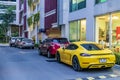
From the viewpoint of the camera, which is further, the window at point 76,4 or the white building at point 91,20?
the window at point 76,4

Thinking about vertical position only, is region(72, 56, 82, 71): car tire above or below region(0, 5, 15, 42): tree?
below

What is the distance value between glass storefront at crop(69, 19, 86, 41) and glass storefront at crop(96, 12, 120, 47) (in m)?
2.58

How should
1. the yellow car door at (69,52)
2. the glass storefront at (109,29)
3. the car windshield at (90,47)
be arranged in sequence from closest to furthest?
1. the car windshield at (90,47)
2. the yellow car door at (69,52)
3. the glass storefront at (109,29)

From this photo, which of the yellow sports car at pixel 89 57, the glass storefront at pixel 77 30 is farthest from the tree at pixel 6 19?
the yellow sports car at pixel 89 57

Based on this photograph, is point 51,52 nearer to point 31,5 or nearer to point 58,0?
point 58,0

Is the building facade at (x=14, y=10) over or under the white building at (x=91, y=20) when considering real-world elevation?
over

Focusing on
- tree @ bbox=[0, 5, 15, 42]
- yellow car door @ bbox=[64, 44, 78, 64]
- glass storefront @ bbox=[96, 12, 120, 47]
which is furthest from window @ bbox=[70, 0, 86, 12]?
tree @ bbox=[0, 5, 15, 42]

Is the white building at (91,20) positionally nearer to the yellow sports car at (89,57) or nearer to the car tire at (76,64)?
the yellow sports car at (89,57)

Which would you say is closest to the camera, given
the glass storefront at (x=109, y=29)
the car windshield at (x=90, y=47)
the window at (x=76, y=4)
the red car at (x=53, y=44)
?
the car windshield at (x=90, y=47)

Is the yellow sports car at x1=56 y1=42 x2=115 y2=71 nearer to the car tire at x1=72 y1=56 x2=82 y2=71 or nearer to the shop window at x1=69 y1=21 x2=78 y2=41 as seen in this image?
the car tire at x1=72 y1=56 x2=82 y2=71

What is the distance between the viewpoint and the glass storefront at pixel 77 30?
82.6ft

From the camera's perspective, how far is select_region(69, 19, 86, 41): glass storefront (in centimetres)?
2519

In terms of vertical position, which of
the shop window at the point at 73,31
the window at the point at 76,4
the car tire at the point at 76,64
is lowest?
the car tire at the point at 76,64

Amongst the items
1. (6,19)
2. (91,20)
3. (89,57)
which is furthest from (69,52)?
(6,19)
